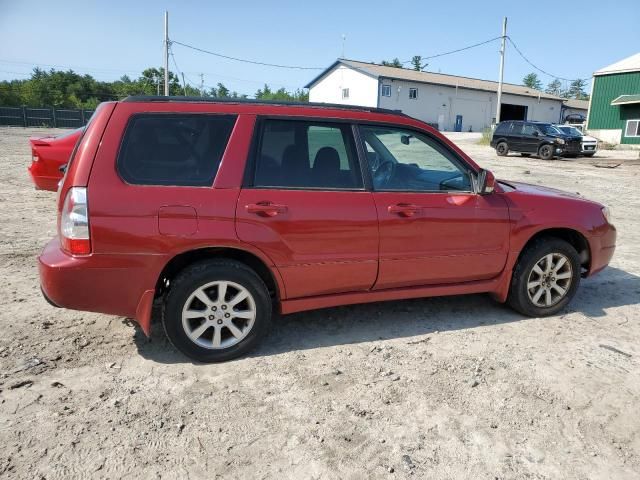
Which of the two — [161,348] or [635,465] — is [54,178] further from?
[635,465]

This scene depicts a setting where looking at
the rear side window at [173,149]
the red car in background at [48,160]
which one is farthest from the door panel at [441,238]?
the red car in background at [48,160]

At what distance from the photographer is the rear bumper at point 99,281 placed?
10.2ft

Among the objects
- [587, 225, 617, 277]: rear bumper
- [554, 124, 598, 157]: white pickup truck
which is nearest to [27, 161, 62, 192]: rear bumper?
[587, 225, 617, 277]: rear bumper

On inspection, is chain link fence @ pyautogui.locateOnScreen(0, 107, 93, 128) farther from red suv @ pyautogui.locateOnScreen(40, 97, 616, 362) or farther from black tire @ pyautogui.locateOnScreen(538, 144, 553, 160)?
red suv @ pyautogui.locateOnScreen(40, 97, 616, 362)

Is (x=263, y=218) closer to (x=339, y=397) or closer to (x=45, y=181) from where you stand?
(x=339, y=397)

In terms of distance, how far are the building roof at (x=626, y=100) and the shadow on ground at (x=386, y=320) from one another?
30794 mm

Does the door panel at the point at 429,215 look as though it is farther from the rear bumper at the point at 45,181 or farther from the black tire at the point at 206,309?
the rear bumper at the point at 45,181

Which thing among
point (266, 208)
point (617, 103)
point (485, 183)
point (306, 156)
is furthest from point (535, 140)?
point (266, 208)

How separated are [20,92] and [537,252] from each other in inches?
2729

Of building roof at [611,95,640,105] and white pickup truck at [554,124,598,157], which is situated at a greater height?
building roof at [611,95,640,105]

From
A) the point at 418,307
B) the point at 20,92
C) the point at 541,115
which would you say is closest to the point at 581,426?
the point at 418,307

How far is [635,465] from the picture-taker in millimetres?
2500

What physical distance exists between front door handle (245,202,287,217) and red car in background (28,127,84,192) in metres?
5.94

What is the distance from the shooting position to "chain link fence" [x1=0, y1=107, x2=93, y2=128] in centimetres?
3994
